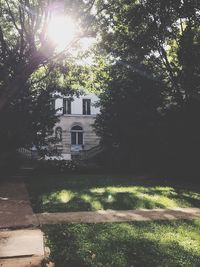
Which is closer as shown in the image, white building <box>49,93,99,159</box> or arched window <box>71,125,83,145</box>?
white building <box>49,93,99,159</box>

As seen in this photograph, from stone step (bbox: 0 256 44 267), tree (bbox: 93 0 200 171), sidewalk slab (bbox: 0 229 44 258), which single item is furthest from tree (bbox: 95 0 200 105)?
stone step (bbox: 0 256 44 267)

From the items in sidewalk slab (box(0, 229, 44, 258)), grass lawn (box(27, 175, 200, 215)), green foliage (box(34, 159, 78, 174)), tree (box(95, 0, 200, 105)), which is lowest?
green foliage (box(34, 159, 78, 174))

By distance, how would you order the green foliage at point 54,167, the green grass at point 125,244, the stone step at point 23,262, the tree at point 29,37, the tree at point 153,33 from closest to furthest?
the stone step at point 23,262 < the green grass at point 125,244 < the tree at point 29,37 < the tree at point 153,33 < the green foliage at point 54,167

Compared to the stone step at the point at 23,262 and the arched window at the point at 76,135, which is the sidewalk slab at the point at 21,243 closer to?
the stone step at the point at 23,262

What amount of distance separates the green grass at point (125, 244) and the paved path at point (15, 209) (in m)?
0.93

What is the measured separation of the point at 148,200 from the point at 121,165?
575 inches

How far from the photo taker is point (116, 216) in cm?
1010

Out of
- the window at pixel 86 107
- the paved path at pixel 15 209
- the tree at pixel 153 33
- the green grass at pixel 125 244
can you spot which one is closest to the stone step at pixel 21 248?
the green grass at pixel 125 244

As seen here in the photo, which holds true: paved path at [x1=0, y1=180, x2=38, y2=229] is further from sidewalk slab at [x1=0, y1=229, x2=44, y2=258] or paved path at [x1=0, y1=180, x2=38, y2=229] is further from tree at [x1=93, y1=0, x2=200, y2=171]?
tree at [x1=93, y1=0, x2=200, y2=171]

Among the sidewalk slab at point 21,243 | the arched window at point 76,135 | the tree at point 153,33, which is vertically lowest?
the sidewalk slab at point 21,243

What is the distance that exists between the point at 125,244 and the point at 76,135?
4317 centimetres

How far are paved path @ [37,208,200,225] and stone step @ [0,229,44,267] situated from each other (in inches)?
46.8

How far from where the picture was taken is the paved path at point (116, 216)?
31.0 ft

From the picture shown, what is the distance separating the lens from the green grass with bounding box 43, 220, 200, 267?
6438 mm
